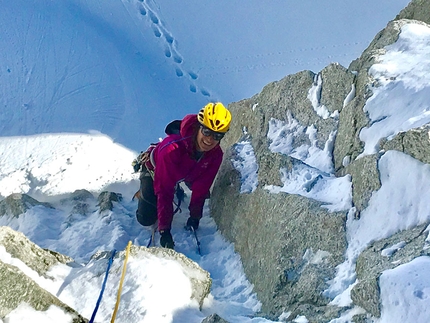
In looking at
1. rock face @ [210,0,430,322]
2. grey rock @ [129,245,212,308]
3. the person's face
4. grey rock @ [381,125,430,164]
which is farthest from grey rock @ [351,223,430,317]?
the person's face

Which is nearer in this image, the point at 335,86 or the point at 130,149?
the point at 335,86

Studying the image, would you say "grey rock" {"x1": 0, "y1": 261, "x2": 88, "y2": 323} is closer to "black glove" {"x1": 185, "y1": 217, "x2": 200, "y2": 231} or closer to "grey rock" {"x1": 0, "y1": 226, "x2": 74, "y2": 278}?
"grey rock" {"x1": 0, "y1": 226, "x2": 74, "y2": 278}

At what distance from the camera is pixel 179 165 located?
4.77m

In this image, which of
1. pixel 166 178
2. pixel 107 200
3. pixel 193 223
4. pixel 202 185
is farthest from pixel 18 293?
pixel 107 200

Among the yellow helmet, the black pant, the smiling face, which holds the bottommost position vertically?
the black pant

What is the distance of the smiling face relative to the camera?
4.52 meters

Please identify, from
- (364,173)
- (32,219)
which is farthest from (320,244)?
(32,219)

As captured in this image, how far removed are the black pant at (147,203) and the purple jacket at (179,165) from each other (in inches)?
18.2

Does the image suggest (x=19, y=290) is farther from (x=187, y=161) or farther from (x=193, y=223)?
(x=193, y=223)

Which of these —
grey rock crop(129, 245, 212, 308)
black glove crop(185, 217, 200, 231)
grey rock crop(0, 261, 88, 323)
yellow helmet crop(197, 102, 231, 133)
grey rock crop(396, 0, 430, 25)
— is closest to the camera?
grey rock crop(0, 261, 88, 323)

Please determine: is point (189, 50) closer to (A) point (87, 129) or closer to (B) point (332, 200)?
(A) point (87, 129)

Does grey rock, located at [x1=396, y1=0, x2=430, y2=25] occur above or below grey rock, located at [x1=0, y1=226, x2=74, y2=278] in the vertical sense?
above

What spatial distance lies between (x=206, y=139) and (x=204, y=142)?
55mm

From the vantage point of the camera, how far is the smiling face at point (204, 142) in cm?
452
